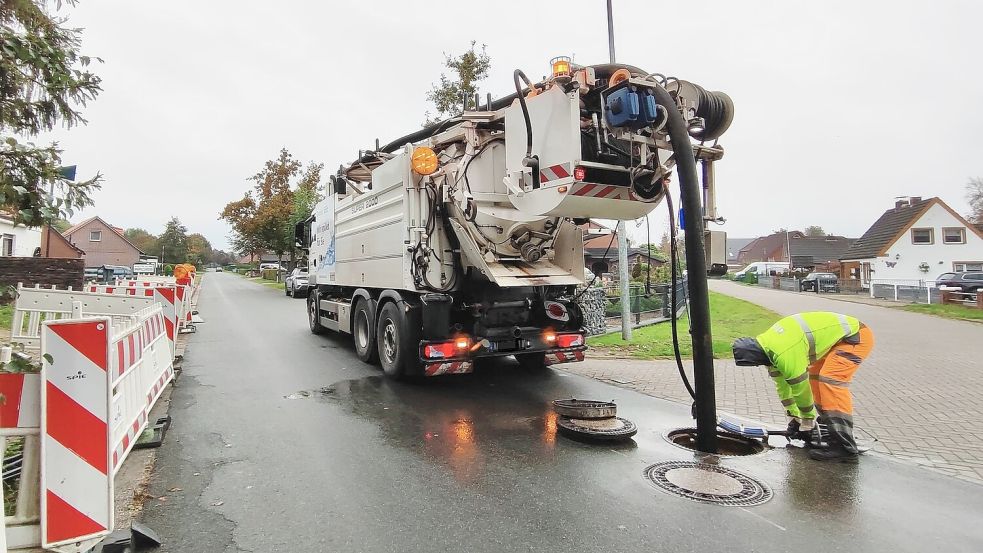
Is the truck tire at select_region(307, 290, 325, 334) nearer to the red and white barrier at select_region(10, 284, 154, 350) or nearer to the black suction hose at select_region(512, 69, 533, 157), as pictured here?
the red and white barrier at select_region(10, 284, 154, 350)

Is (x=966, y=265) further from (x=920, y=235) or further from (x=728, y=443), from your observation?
(x=728, y=443)

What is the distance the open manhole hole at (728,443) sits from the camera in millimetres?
4430

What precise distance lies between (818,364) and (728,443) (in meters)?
1.02

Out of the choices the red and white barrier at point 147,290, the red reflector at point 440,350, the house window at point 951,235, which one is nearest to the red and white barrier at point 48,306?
the red and white barrier at point 147,290

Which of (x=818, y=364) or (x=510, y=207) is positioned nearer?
(x=818, y=364)

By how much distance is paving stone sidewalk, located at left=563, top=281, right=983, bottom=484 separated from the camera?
14.8ft

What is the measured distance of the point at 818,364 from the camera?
448 cm

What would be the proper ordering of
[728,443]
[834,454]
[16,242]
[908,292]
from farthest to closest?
[16,242] → [908,292] → [728,443] → [834,454]

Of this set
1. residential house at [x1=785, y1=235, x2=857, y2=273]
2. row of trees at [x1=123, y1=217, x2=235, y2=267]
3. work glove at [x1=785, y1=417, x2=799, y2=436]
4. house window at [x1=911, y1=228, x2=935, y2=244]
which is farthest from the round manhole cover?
row of trees at [x1=123, y1=217, x2=235, y2=267]

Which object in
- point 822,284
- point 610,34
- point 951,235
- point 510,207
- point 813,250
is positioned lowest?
point 822,284

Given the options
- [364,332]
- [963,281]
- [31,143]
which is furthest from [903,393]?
[963,281]

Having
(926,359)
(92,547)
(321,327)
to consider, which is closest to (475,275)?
(92,547)

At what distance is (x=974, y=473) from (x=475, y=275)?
4.87 metres

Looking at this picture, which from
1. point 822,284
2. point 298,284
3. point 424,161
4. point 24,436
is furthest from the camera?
point 822,284
